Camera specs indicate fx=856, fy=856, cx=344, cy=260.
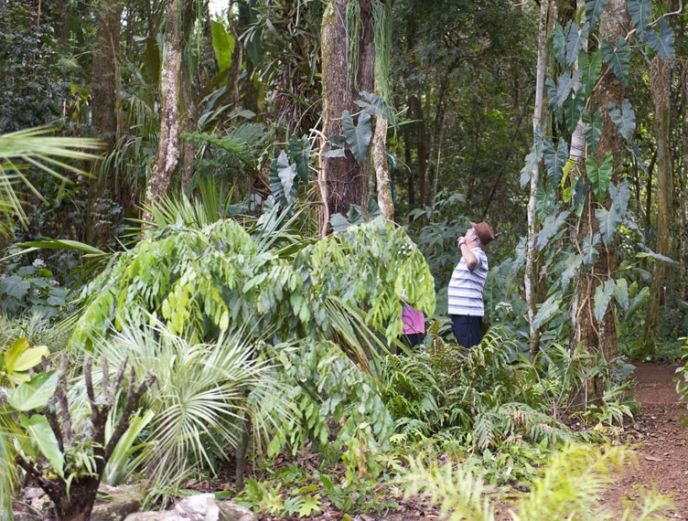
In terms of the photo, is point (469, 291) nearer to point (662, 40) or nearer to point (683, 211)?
point (662, 40)

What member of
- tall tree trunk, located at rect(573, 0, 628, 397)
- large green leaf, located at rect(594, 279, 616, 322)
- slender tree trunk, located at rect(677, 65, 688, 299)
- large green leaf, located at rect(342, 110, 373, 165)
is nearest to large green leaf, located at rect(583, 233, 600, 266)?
tall tree trunk, located at rect(573, 0, 628, 397)

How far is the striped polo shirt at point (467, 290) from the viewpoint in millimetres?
6527

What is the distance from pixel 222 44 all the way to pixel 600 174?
6.26 m

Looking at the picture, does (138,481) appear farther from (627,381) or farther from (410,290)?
(627,381)

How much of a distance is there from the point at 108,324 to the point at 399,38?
7511 millimetres

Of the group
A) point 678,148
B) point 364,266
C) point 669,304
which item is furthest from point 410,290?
point 678,148

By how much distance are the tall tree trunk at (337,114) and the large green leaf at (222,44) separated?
387 cm

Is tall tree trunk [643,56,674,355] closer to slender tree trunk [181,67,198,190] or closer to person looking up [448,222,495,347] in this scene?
person looking up [448,222,495,347]

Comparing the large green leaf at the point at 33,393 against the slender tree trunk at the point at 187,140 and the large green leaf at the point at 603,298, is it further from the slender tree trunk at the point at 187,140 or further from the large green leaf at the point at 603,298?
the slender tree trunk at the point at 187,140

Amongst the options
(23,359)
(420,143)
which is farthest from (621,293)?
(420,143)

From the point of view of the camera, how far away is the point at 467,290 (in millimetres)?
6535

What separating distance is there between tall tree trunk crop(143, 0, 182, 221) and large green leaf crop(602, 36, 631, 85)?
3.48 m

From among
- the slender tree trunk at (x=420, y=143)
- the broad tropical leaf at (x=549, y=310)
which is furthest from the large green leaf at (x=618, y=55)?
the slender tree trunk at (x=420, y=143)

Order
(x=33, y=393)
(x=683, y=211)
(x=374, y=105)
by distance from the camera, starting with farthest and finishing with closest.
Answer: (x=683, y=211), (x=374, y=105), (x=33, y=393)
